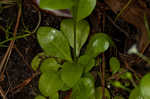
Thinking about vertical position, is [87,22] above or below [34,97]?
above

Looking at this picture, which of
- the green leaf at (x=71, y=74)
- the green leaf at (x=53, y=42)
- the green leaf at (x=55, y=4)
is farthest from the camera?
the green leaf at (x=53, y=42)

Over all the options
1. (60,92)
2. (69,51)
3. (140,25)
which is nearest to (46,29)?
(69,51)

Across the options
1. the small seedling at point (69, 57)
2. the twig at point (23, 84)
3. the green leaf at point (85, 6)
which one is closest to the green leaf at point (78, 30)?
the small seedling at point (69, 57)

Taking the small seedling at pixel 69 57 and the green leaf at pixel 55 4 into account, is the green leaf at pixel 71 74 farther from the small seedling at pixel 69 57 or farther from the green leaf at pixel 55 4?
the green leaf at pixel 55 4

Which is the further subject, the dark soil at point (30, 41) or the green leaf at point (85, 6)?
the dark soil at point (30, 41)

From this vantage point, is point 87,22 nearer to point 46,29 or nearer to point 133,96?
point 46,29

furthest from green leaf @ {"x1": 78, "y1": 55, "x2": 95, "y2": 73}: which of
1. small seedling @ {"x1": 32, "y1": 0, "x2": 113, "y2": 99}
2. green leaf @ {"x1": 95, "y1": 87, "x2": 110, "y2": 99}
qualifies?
green leaf @ {"x1": 95, "y1": 87, "x2": 110, "y2": 99}

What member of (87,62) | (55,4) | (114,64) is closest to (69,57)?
(87,62)
